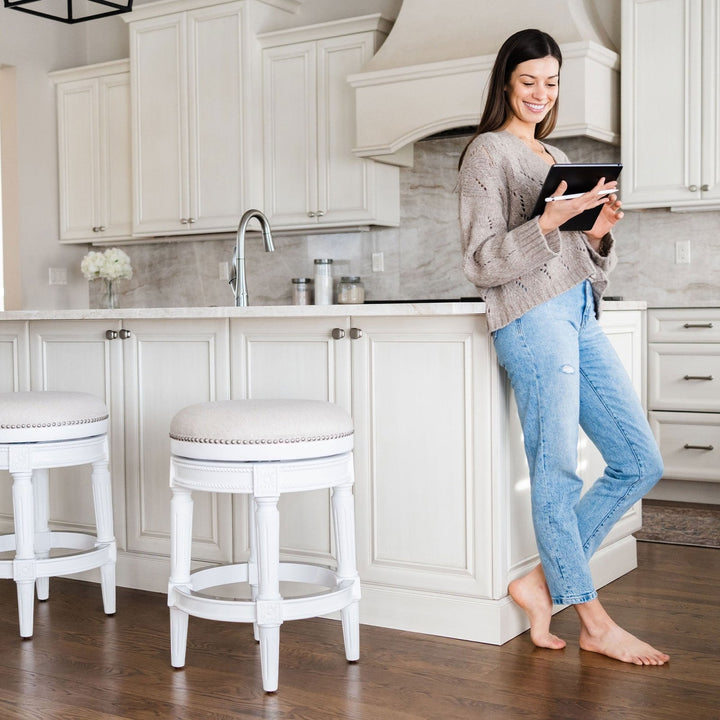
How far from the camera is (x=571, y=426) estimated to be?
7.99 feet

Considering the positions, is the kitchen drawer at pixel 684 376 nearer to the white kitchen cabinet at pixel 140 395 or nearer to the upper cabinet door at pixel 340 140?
the upper cabinet door at pixel 340 140

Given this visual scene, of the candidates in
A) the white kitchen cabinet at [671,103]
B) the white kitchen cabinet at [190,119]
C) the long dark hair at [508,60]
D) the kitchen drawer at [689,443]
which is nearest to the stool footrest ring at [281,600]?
the long dark hair at [508,60]

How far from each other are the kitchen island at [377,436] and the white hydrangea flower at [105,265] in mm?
2154

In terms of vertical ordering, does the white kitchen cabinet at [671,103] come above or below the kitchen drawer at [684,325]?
above

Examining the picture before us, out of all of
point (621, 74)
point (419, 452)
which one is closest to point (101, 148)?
point (621, 74)

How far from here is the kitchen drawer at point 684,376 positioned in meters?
4.34

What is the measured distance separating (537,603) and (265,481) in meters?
0.77

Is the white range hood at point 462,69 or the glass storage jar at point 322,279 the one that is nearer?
the white range hood at point 462,69

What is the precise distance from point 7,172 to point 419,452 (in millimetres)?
3928

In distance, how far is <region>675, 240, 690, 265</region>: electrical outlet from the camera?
15.1 ft

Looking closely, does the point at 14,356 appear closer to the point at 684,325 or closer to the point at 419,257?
the point at 419,257

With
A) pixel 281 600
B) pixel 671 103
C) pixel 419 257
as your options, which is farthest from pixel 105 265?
pixel 281 600

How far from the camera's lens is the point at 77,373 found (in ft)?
10.5

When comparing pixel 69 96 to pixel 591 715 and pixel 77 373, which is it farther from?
pixel 591 715
